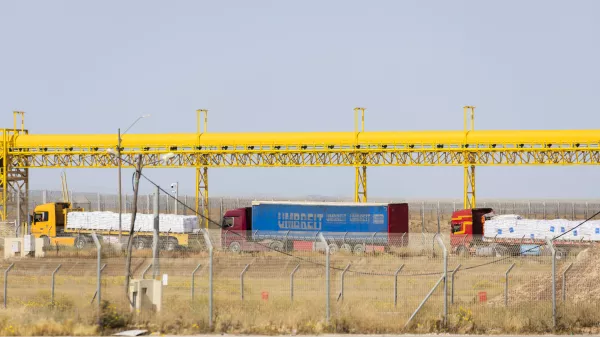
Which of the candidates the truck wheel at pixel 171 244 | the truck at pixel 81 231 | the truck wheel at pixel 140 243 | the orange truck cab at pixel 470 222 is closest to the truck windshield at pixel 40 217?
the truck at pixel 81 231

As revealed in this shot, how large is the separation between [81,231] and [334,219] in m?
15.0

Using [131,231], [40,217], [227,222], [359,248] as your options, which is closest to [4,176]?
[40,217]

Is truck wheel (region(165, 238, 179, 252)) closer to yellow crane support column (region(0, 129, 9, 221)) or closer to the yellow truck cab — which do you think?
the yellow truck cab

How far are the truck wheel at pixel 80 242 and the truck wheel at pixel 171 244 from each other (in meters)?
4.80

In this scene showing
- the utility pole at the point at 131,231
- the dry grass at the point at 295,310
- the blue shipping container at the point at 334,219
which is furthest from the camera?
the blue shipping container at the point at 334,219

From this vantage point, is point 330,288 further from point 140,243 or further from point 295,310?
point 140,243

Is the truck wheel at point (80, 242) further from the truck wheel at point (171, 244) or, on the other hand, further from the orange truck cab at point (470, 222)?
the orange truck cab at point (470, 222)

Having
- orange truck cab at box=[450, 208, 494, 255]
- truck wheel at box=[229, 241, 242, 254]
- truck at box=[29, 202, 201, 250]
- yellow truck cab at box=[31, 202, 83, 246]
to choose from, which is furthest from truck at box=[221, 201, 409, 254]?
yellow truck cab at box=[31, 202, 83, 246]

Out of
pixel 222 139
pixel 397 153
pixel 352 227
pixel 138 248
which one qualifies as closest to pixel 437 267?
pixel 352 227

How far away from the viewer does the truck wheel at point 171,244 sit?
164ft

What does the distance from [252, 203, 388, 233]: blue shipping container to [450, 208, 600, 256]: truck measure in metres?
4.28

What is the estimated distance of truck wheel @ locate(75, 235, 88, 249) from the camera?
2106 inches

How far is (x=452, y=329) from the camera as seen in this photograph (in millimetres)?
22672

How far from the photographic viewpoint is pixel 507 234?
49969mm
